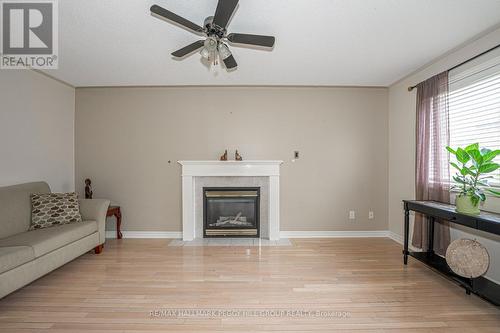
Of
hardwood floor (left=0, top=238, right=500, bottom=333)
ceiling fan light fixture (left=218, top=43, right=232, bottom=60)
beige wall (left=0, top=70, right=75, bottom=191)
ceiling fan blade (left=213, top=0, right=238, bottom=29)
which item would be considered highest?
ceiling fan blade (left=213, top=0, right=238, bottom=29)

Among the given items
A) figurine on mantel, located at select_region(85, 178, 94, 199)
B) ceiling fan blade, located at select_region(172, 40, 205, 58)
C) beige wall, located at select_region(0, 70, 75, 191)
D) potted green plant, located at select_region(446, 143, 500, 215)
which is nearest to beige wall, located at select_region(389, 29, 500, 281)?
potted green plant, located at select_region(446, 143, 500, 215)

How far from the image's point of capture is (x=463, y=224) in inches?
87.7

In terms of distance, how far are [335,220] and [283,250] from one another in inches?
45.7

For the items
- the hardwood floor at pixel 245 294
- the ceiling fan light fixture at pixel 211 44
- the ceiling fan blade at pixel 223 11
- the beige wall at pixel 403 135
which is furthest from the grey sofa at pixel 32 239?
the beige wall at pixel 403 135

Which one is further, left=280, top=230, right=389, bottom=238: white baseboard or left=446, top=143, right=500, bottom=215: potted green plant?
left=280, top=230, right=389, bottom=238: white baseboard

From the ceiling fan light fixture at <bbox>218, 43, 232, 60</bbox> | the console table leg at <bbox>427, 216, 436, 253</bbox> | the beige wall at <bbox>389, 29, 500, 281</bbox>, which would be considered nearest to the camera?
the ceiling fan light fixture at <bbox>218, 43, 232, 60</bbox>

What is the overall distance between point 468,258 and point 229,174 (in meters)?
3.00

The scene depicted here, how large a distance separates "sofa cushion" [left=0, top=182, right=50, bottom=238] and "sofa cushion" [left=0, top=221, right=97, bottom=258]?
0.41 ft

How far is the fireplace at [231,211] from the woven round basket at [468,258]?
2.48m

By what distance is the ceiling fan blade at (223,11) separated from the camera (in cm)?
165

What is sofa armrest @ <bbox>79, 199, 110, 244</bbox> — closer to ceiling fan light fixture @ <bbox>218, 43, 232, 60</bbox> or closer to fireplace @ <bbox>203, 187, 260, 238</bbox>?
fireplace @ <bbox>203, 187, 260, 238</bbox>

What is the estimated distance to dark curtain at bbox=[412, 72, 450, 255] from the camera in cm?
283

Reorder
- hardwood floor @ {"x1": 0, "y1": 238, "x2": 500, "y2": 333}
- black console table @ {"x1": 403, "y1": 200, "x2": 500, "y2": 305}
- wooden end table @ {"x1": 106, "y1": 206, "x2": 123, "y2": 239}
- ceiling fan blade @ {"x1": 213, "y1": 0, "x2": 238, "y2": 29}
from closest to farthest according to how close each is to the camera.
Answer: ceiling fan blade @ {"x1": 213, "y1": 0, "x2": 238, "y2": 29}
hardwood floor @ {"x1": 0, "y1": 238, "x2": 500, "y2": 333}
black console table @ {"x1": 403, "y1": 200, "x2": 500, "y2": 305}
wooden end table @ {"x1": 106, "y1": 206, "x2": 123, "y2": 239}

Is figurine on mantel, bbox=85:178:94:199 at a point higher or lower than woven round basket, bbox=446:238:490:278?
higher
